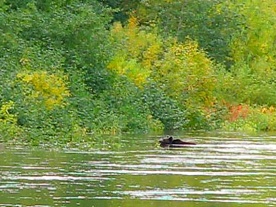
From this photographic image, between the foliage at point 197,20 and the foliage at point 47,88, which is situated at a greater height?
the foliage at point 197,20

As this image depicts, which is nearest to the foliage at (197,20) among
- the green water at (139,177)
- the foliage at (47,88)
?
the foliage at (47,88)

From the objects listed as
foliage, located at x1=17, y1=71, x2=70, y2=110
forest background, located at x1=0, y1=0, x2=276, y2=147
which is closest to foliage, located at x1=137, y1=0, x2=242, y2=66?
forest background, located at x1=0, y1=0, x2=276, y2=147

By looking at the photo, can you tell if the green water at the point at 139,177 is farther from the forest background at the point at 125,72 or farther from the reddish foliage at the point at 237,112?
the reddish foliage at the point at 237,112

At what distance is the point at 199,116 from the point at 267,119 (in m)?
8.22

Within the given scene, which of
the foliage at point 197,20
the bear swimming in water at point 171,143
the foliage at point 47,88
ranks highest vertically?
the foliage at point 197,20

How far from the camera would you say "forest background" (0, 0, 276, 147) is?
3344cm

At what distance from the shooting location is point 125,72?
43062 millimetres

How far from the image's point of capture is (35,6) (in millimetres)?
41250

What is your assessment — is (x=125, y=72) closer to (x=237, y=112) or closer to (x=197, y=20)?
(x=237, y=112)

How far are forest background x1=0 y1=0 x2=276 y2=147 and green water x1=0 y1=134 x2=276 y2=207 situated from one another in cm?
407

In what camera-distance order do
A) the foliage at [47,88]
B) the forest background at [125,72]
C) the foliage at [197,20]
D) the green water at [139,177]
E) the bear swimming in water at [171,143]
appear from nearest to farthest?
the green water at [139,177] < the bear swimming in water at [171,143] < the forest background at [125,72] < the foliage at [47,88] < the foliage at [197,20]

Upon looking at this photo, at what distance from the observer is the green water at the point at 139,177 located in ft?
55.4

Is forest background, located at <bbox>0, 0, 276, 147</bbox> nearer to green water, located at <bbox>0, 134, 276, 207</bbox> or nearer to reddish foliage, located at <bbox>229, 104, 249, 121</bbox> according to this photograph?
reddish foliage, located at <bbox>229, 104, 249, 121</bbox>

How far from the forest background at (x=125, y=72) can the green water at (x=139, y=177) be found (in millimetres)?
4067
